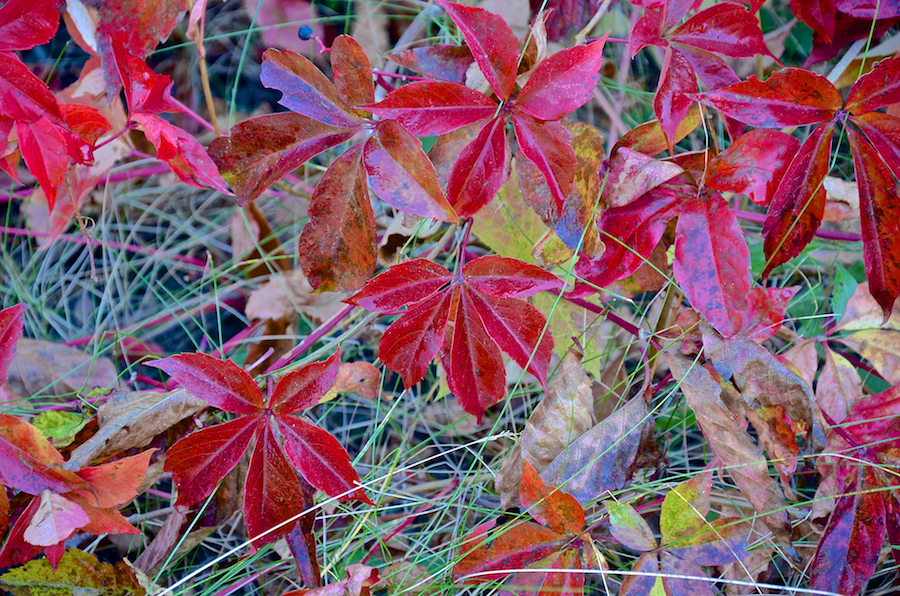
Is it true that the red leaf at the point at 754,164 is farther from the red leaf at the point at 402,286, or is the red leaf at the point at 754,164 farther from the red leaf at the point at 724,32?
the red leaf at the point at 402,286

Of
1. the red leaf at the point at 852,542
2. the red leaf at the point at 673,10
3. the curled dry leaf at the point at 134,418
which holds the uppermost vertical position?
the red leaf at the point at 673,10

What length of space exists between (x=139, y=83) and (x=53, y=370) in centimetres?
62

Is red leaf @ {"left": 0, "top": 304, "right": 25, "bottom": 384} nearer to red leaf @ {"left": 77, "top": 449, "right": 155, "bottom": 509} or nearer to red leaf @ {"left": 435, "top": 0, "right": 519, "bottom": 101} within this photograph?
red leaf @ {"left": 77, "top": 449, "right": 155, "bottom": 509}

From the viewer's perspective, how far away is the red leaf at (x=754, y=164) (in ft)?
2.29

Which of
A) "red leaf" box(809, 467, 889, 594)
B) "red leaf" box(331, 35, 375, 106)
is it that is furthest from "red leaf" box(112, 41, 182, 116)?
"red leaf" box(809, 467, 889, 594)

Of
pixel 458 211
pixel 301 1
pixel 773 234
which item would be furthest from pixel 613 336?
pixel 301 1

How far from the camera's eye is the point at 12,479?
0.72 meters

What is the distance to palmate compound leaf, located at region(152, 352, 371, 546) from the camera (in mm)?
731

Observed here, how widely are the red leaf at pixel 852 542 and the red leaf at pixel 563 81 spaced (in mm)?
621

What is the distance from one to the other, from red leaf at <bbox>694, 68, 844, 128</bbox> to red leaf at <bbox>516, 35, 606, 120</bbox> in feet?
0.42

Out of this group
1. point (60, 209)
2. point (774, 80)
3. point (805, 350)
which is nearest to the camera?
point (774, 80)

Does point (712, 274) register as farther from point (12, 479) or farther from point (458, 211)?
point (12, 479)

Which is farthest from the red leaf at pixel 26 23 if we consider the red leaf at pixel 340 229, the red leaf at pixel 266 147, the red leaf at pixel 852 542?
the red leaf at pixel 852 542

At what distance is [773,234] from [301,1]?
51.6 inches
